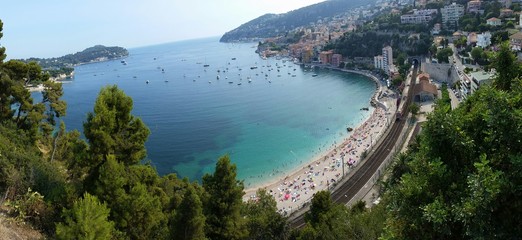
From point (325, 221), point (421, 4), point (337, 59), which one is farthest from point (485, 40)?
point (421, 4)

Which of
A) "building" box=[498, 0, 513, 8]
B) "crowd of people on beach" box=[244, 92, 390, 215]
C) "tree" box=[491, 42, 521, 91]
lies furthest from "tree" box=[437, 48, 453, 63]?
"tree" box=[491, 42, 521, 91]

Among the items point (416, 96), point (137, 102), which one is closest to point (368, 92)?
point (416, 96)

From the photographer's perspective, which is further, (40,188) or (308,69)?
(308,69)

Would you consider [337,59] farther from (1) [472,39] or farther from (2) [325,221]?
(2) [325,221]

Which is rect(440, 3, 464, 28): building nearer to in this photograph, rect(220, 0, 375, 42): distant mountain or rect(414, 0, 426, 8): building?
rect(414, 0, 426, 8): building

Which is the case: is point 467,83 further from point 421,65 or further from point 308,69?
point 308,69
